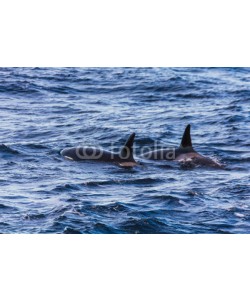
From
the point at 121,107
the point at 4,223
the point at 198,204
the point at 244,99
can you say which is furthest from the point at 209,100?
the point at 4,223

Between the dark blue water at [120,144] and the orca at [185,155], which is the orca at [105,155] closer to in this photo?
the dark blue water at [120,144]

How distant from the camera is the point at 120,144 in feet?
81.4

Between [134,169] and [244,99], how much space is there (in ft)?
49.1

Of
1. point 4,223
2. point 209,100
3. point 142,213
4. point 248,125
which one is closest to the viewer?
point 4,223

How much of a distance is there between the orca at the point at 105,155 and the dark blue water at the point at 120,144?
1.25ft

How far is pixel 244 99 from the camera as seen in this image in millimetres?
34094

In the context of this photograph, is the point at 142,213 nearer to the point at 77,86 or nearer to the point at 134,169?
the point at 134,169

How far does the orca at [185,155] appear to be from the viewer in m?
21.0

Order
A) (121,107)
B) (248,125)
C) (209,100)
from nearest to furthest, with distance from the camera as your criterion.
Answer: (248,125), (121,107), (209,100)

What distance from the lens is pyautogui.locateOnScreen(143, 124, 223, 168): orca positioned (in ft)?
68.8
